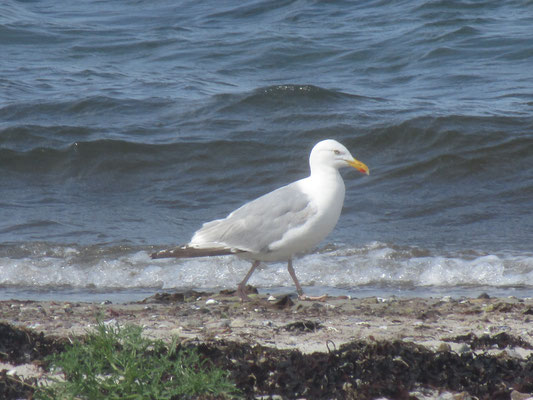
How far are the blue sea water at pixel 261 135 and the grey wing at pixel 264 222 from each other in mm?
1111

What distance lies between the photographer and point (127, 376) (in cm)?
294

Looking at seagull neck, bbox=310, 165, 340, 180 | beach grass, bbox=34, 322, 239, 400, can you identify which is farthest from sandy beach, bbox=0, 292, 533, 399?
seagull neck, bbox=310, 165, 340, 180

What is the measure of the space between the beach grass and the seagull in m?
2.24

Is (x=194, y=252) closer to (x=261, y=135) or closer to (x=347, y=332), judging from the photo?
(x=347, y=332)

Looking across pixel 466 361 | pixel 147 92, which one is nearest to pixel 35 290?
pixel 466 361

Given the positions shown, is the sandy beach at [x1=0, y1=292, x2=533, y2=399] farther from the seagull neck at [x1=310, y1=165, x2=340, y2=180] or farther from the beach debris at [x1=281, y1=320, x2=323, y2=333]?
the seagull neck at [x1=310, y1=165, x2=340, y2=180]

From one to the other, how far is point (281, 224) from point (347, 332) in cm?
157

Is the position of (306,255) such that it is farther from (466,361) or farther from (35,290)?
(466,361)

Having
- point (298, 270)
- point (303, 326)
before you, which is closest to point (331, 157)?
point (298, 270)

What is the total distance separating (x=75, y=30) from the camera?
661 inches

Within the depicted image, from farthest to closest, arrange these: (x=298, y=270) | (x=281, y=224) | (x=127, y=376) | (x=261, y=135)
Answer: (x=261, y=135) < (x=298, y=270) < (x=281, y=224) < (x=127, y=376)

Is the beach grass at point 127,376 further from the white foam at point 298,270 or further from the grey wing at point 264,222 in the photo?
the white foam at point 298,270

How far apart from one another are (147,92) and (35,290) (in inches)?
271

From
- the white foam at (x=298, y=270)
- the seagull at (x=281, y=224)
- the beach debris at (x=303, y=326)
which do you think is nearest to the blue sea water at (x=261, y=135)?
the white foam at (x=298, y=270)
